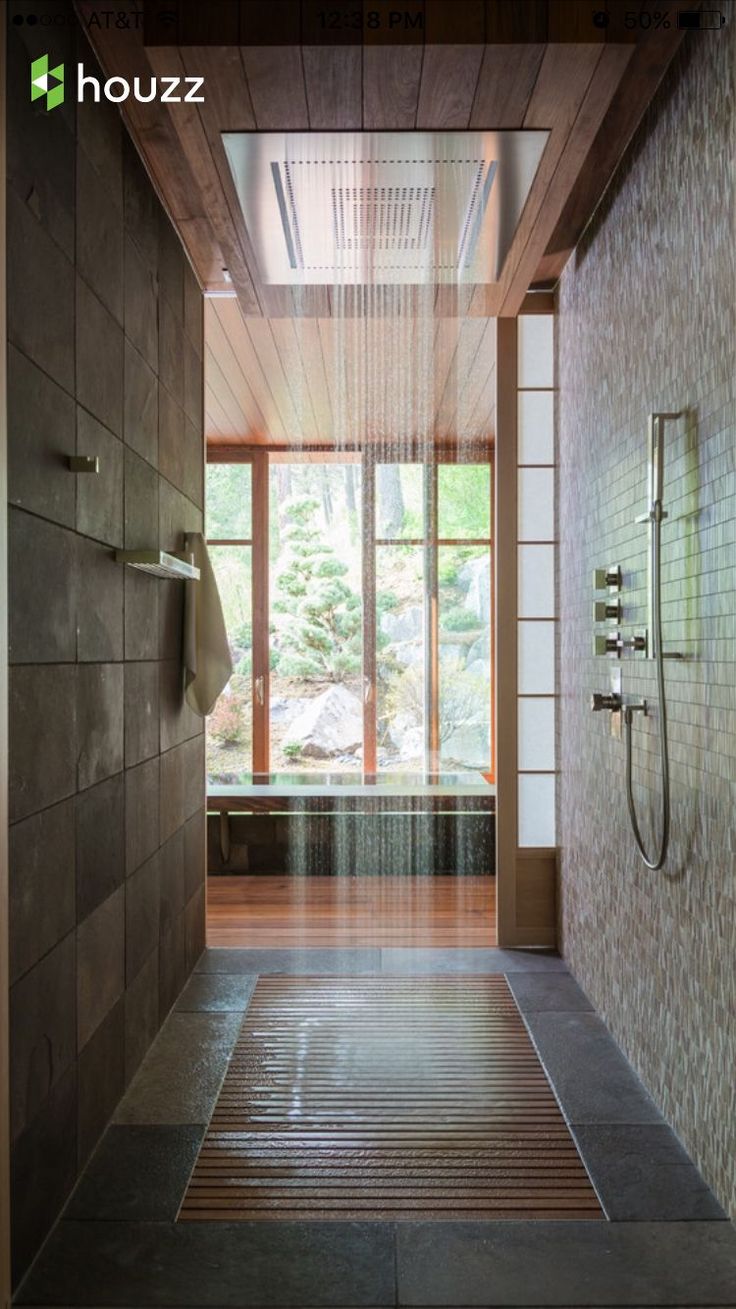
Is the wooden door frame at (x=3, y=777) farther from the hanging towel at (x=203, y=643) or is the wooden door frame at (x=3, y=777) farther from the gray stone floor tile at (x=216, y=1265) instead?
the hanging towel at (x=203, y=643)

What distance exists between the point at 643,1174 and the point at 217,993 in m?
1.51

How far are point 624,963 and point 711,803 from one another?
864mm

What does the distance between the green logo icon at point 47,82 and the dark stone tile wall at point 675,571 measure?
1300 millimetres

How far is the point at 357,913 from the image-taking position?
3.37 m

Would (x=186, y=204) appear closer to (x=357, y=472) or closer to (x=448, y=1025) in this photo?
(x=357, y=472)

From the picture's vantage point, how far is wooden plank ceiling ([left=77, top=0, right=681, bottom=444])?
6.92ft

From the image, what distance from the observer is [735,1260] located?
180 cm

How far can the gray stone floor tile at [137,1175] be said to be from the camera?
1.96m

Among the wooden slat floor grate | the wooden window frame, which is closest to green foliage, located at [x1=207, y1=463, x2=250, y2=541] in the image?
the wooden window frame

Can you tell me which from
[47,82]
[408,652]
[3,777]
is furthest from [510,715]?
[47,82]

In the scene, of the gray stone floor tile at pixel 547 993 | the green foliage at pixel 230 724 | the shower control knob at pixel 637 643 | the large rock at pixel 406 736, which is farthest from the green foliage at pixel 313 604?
the green foliage at pixel 230 724

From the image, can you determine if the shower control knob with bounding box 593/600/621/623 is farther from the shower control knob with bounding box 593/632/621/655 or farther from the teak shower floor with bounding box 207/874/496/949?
the teak shower floor with bounding box 207/874/496/949

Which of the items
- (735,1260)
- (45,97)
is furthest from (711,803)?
(45,97)

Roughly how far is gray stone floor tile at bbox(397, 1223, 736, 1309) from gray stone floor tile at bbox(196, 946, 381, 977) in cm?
149
